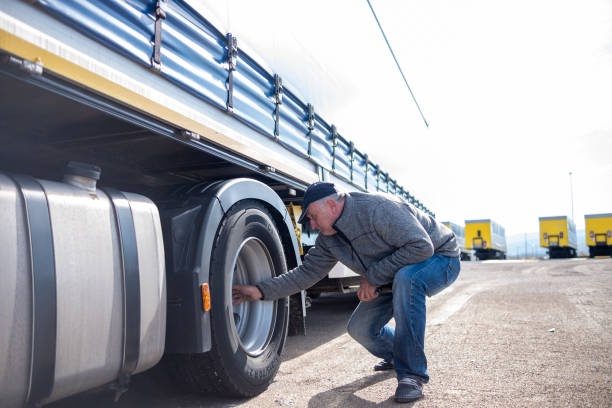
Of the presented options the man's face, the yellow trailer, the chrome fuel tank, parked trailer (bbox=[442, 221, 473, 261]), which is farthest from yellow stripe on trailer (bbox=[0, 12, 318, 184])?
the yellow trailer

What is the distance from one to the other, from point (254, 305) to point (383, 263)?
909mm

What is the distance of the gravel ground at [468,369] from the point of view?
2732 mm

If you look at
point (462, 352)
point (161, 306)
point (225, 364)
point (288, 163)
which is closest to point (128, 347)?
point (161, 306)

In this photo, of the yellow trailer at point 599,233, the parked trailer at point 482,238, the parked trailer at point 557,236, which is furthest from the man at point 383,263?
the parked trailer at point 557,236

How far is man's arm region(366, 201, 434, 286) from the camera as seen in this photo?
113 inches

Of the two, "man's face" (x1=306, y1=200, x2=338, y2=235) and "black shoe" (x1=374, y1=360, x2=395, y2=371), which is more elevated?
"man's face" (x1=306, y1=200, x2=338, y2=235)

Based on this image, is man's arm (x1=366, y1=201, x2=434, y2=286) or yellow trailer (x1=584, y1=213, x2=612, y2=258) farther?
yellow trailer (x1=584, y1=213, x2=612, y2=258)

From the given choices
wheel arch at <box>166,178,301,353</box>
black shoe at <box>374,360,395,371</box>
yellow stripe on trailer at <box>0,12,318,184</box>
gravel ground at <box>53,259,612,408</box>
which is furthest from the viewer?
black shoe at <box>374,360,395,371</box>

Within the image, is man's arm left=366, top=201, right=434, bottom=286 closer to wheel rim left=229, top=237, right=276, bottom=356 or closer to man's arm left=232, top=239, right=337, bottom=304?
man's arm left=232, top=239, right=337, bottom=304

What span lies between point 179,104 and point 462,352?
9.35 ft

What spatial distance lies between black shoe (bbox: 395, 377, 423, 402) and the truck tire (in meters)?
0.81

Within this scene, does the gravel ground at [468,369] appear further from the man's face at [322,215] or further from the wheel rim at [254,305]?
the man's face at [322,215]

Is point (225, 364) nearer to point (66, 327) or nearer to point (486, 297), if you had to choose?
point (66, 327)

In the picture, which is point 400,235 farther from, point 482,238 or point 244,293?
point 482,238
